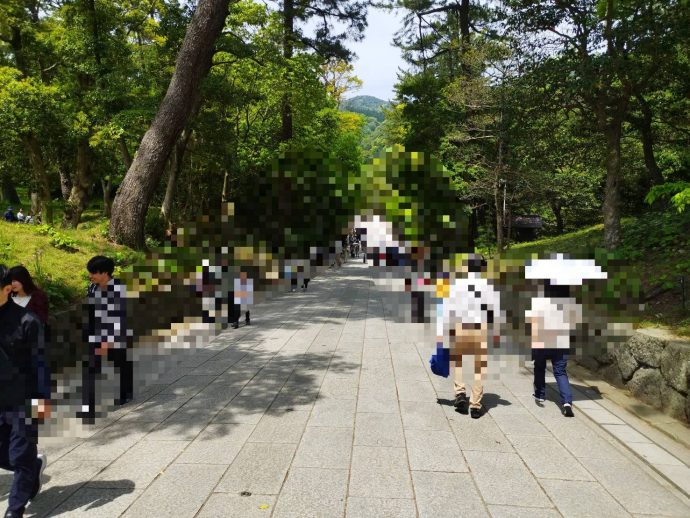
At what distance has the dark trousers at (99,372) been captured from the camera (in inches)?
195

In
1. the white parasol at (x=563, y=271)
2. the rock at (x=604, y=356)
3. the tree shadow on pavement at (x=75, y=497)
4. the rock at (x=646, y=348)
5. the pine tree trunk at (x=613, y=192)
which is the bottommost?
the tree shadow on pavement at (x=75, y=497)

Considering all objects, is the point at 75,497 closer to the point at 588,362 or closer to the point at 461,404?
the point at 461,404

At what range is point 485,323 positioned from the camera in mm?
5020

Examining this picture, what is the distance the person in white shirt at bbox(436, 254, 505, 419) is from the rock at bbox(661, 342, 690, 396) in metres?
1.78

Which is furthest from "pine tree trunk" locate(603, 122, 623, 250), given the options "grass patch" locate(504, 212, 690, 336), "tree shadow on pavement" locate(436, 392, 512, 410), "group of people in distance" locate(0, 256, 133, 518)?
"group of people in distance" locate(0, 256, 133, 518)

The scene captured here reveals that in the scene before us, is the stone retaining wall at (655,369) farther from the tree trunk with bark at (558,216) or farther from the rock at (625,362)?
the tree trunk with bark at (558,216)

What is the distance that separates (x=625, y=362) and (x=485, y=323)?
7.69 feet

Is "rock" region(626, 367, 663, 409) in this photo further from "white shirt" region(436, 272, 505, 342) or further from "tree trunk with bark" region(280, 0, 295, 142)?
"tree trunk with bark" region(280, 0, 295, 142)

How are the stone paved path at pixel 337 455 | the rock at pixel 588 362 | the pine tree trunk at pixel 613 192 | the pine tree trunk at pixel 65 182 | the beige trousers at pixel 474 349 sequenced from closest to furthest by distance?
the stone paved path at pixel 337 455
the beige trousers at pixel 474 349
the rock at pixel 588 362
the pine tree trunk at pixel 613 192
the pine tree trunk at pixel 65 182

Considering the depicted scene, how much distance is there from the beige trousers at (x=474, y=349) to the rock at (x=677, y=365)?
74.5 inches

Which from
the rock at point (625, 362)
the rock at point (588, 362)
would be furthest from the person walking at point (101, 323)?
the rock at point (588, 362)

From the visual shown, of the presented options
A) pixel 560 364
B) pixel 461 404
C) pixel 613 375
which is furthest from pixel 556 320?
pixel 613 375

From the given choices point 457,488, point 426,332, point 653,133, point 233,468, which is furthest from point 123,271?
point 653,133

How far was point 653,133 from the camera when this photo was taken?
12.6 m
